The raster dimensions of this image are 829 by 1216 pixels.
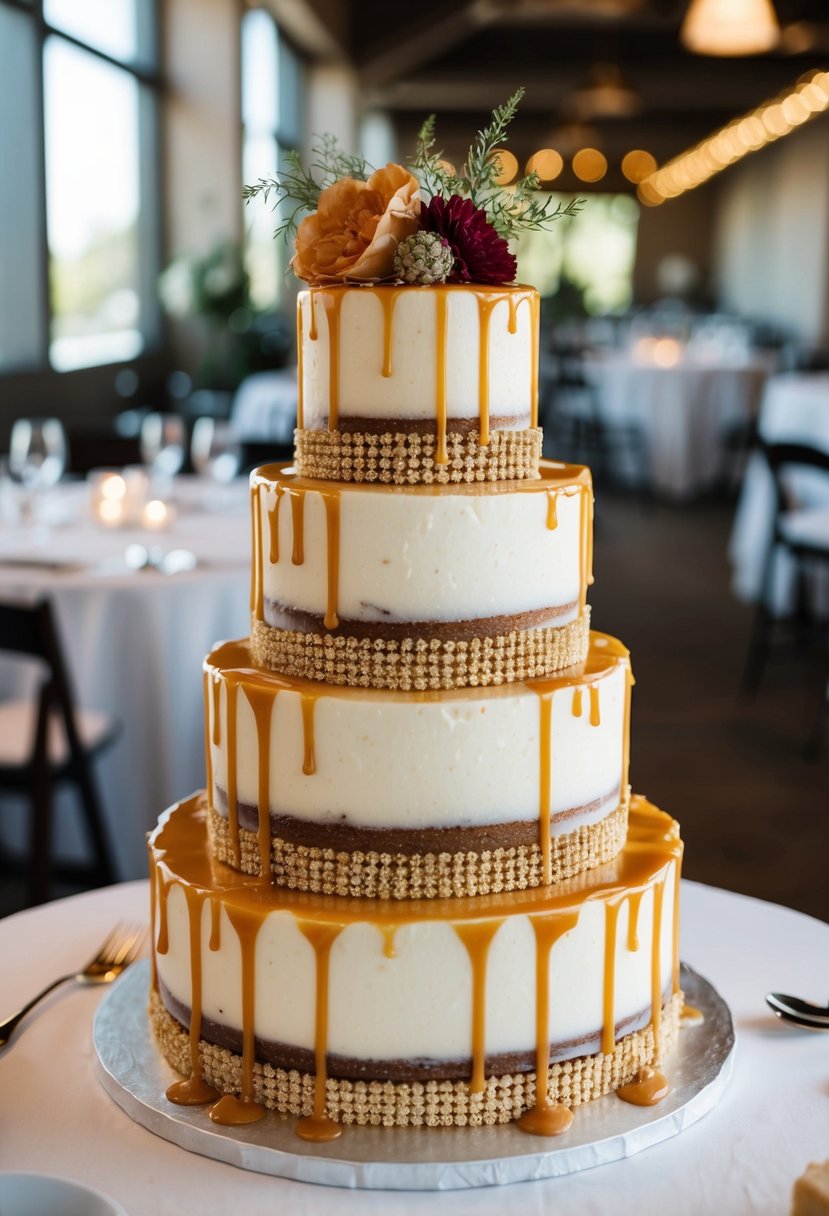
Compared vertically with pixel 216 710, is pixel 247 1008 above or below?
below

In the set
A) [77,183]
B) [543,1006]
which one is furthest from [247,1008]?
[77,183]

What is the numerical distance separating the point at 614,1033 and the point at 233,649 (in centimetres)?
62

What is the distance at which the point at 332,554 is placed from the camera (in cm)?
141

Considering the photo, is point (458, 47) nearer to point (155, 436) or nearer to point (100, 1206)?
point (155, 436)

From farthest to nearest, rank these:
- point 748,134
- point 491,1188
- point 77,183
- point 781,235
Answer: point 781,235 < point 748,134 < point 77,183 < point 491,1188

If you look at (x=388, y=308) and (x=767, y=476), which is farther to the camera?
(x=767, y=476)

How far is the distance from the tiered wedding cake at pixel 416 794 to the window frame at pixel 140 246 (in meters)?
5.65

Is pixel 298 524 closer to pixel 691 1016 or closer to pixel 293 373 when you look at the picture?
pixel 691 1016

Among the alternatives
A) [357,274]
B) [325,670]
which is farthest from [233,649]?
[357,274]

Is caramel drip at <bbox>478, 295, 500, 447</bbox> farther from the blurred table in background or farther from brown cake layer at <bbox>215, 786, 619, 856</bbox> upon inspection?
the blurred table in background

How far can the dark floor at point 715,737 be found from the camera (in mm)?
4004

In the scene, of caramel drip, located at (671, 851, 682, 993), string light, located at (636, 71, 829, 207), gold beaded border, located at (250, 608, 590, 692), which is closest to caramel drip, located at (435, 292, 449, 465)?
gold beaded border, located at (250, 608, 590, 692)

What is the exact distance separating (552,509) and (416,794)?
34 centimetres

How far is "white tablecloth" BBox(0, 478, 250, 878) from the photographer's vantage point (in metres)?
3.29
